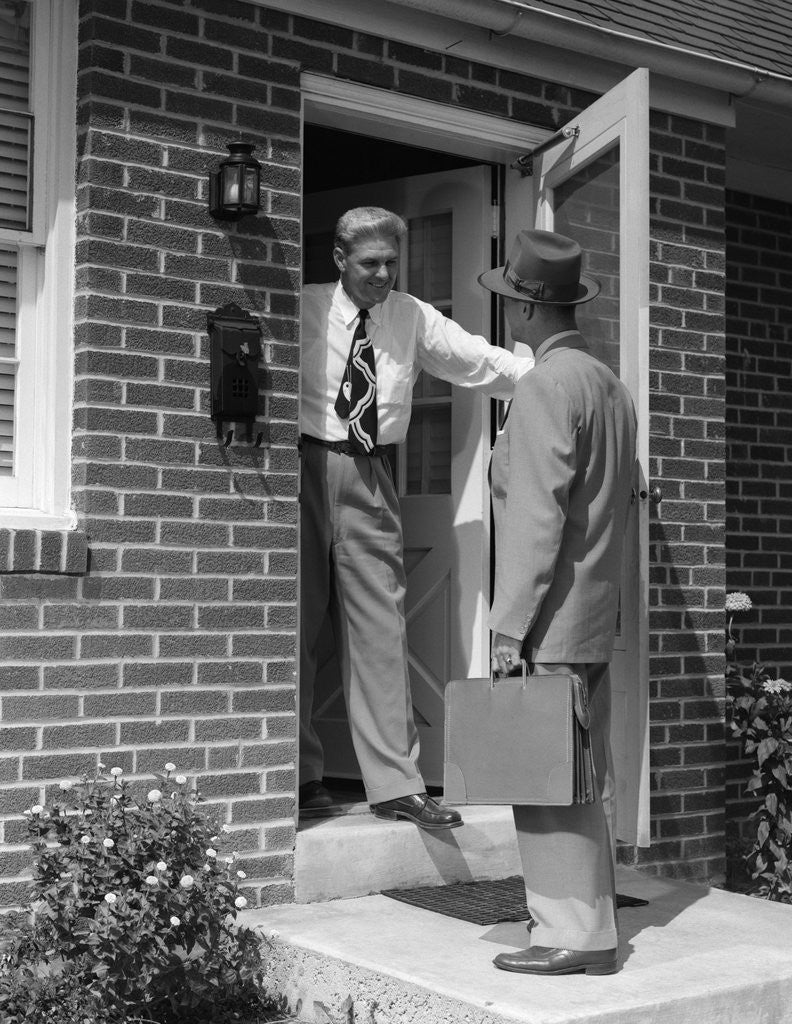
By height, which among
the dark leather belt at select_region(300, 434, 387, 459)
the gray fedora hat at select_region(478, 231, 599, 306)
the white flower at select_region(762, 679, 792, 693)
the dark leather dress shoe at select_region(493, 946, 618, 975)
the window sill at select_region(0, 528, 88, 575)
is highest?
the gray fedora hat at select_region(478, 231, 599, 306)

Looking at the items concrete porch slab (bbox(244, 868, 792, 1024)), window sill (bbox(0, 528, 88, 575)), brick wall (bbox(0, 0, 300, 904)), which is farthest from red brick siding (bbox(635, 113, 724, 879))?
window sill (bbox(0, 528, 88, 575))

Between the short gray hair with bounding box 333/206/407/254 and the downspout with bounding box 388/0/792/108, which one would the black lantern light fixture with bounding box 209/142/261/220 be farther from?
the downspout with bounding box 388/0/792/108

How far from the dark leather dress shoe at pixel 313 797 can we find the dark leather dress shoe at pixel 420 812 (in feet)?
0.74

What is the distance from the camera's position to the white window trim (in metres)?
4.66

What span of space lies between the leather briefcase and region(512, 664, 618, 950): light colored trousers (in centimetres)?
12

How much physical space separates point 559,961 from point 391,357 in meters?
2.39

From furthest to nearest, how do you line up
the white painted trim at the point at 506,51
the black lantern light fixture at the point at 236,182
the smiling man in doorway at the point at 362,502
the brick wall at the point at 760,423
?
the brick wall at the point at 760,423
the smiling man in doorway at the point at 362,502
the white painted trim at the point at 506,51
the black lantern light fixture at the point at 236,182

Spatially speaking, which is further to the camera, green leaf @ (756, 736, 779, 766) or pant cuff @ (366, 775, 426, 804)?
green leaf @ (756, 736, 779, 766)

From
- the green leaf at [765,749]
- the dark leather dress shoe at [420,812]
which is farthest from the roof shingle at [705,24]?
the dark leather dress shoe at [420,812]

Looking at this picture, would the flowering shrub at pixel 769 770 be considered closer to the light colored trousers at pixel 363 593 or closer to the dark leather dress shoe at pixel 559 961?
the light colored trousers at pixel 363 593

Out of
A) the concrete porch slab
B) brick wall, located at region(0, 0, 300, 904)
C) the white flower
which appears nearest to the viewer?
the concrete porch slab

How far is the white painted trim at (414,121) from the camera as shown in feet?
17.3

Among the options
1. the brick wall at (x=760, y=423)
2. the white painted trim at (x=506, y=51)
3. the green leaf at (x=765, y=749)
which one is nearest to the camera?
the white painted trim at (x=506, y=51)

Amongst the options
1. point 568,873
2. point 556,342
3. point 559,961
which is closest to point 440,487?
point 556,342
